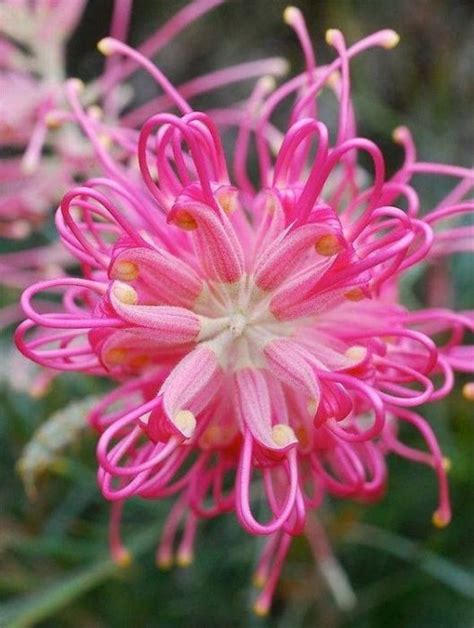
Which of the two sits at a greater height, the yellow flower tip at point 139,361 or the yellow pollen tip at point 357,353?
the yellow flower tip at point 139,361

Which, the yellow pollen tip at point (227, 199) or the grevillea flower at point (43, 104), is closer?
the yellow pollen tip at point (227, 199)

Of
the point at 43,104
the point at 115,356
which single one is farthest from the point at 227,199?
the point at 43,104

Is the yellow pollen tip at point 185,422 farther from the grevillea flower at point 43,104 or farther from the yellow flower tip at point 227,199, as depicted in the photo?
the grevillea flower at point 43,104

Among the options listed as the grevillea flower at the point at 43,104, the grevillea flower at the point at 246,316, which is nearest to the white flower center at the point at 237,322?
the grevillea flower at the point at 246,316

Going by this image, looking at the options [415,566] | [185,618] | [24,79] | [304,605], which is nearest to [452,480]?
[415,566]

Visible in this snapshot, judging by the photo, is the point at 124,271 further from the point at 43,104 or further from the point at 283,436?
the point at 43,104

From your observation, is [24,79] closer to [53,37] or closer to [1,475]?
[53,37]

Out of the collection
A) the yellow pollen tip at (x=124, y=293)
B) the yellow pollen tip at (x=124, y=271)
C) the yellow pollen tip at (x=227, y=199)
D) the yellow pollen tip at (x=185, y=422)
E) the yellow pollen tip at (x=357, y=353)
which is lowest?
the yellow pollen tip at (x=357, y=353)
